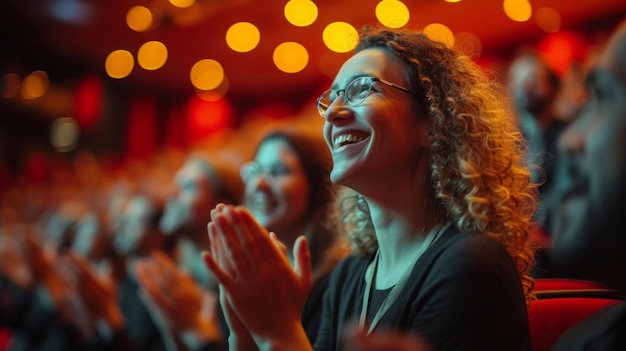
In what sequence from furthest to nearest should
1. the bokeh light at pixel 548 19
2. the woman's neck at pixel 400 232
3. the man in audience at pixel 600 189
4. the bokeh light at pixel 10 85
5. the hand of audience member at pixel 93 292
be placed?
the bokeh light at pixel 10 85 → the bokeh light at pixel 548 19 → the hand of audience member at pixel 93 292 → the man in audience at pixel 600 189 → the woman's neck at pixel 400 232

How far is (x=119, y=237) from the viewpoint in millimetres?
2535

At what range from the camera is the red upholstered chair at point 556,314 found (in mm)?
966

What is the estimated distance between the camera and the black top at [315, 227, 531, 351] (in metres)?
0.76

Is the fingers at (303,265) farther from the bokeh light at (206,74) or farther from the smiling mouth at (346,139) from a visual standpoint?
the bokeh light at (206,74)

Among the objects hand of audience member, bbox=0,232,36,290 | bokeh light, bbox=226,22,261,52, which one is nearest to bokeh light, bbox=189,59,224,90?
bokeh light, bbox=226,22,261,52

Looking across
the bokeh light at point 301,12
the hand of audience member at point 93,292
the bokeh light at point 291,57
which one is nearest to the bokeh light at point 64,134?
the bokeh light at point 291,57

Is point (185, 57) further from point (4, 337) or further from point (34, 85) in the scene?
point (4, 337)

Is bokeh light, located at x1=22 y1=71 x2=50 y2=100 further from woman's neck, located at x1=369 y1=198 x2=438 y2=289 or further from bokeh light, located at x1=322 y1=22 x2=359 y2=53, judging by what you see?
woman's neck, located at x1=369 y1=198 x2=438 y2=289

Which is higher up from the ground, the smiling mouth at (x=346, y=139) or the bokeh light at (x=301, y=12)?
the bokeh light at (x=301, y=12)

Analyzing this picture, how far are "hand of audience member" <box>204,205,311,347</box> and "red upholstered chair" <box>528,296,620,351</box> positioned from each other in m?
0.43

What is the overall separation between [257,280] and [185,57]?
Result: 6274mm

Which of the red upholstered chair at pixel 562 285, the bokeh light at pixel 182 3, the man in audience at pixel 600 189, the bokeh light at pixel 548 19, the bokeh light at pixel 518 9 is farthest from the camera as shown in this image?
the bokeh light at pixel 182 3

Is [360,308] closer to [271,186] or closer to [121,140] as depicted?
[271,186]

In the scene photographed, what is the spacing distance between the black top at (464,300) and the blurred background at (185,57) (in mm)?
3168
